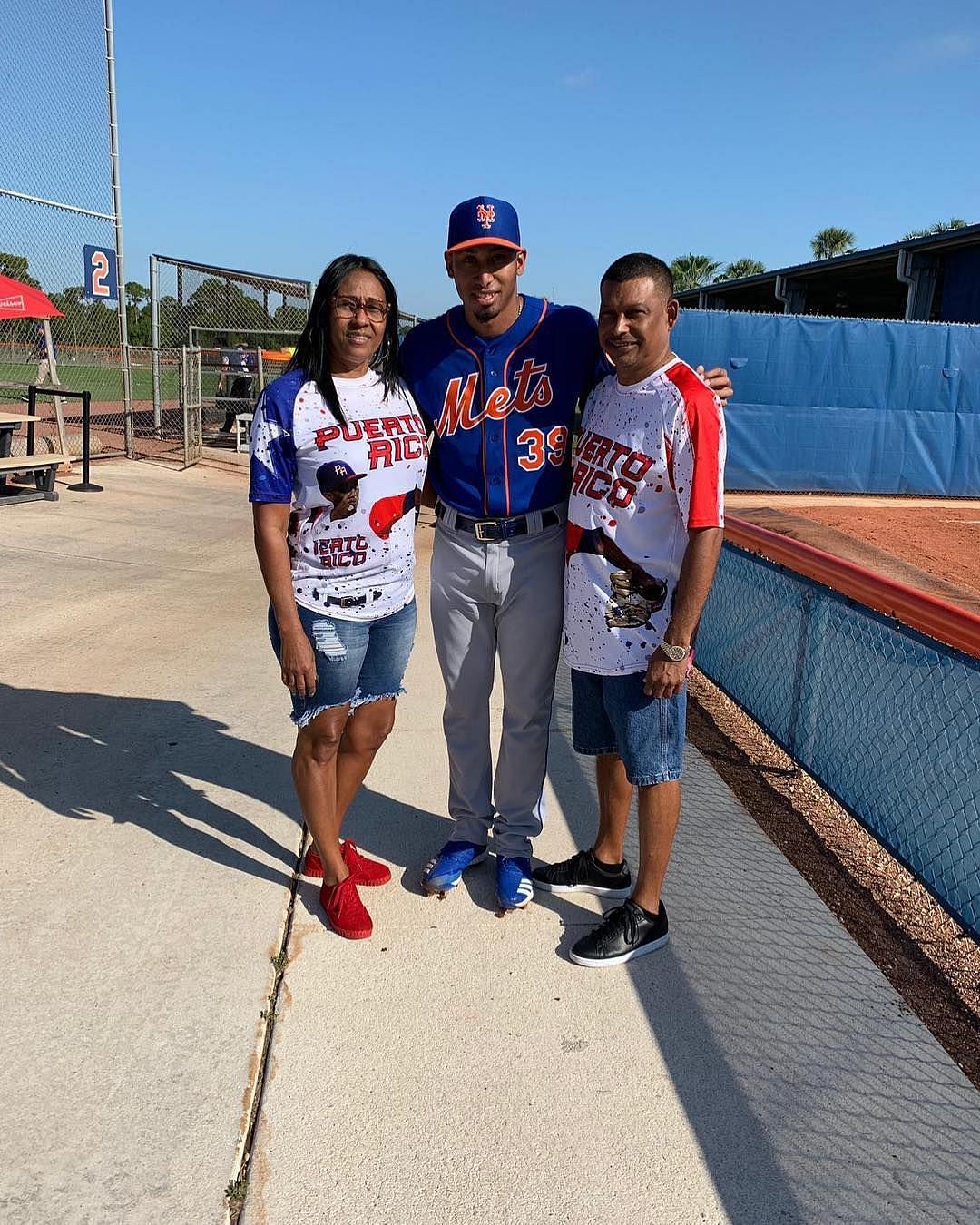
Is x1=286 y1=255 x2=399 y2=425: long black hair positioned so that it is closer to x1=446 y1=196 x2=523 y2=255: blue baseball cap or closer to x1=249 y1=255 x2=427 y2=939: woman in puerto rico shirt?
x1=249 y1=255 x2=427 y2=939: woman in puerto rico shirt

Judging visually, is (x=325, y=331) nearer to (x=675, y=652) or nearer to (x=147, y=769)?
(x=675, y=652)

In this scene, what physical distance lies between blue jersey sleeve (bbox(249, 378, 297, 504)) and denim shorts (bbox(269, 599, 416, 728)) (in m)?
0.35

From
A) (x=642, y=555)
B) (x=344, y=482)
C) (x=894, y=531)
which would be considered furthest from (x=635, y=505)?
(x=894, y=531)

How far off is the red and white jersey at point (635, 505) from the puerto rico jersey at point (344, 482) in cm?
49

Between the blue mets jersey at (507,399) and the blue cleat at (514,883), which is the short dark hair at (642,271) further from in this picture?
the blue cleat at (514,883)

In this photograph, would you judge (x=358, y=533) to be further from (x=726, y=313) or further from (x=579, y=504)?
(x=726, y=313)

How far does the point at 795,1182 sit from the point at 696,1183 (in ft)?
0.68

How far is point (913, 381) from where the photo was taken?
14117 mm

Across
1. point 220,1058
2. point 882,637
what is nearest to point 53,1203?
point 220,1058

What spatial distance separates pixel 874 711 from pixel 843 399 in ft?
39.3

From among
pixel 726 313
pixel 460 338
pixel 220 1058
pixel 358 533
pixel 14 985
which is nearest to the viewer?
pixel 220 1058

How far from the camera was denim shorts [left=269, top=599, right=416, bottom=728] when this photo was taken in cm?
259

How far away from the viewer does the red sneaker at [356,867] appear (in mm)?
2988

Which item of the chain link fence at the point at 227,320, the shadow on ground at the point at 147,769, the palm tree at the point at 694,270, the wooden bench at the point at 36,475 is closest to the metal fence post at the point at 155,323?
the chain link fence at the point at 227,320
